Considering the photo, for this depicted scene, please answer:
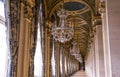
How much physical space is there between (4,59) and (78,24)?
11519 millimetres

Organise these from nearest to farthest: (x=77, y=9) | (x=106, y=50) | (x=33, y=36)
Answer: (x=106, y=50) → (x=33, y=36) → (x=77, y=9)

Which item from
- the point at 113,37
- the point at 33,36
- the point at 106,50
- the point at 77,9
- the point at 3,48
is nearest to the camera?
the point at 113,37

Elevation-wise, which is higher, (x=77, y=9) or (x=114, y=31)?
(x=77, y=9)

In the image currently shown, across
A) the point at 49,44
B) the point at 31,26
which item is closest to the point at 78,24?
the point at 49,44

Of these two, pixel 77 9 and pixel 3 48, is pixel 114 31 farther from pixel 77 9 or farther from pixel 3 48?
pixel 77 9

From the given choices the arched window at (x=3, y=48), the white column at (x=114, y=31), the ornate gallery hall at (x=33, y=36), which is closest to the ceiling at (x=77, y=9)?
the ornate gallery hall at (x=33, y=36)

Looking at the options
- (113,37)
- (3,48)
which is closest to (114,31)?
(113,37)

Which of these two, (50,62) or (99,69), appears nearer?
(99,69)

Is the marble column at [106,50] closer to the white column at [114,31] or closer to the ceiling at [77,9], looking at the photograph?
the white column at [114,31]

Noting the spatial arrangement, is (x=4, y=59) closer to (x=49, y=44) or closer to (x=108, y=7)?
(x=108, y=7)

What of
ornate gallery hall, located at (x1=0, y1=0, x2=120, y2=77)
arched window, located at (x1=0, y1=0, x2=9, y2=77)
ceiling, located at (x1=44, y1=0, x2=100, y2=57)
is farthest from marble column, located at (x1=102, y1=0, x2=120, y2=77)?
ceiling, located at (x1=44, y1=0, x2=100, y2=57)

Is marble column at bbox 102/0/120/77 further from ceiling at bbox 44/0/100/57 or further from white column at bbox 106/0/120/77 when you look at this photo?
ceiling at bbox 44/0/100/57

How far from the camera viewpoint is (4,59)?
590cm

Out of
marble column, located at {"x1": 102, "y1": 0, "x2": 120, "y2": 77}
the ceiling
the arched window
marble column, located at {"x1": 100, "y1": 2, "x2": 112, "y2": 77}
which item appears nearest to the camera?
marble column, located at {"x1": 102, "y1": 0, "x2": 120, "y2": 77}
